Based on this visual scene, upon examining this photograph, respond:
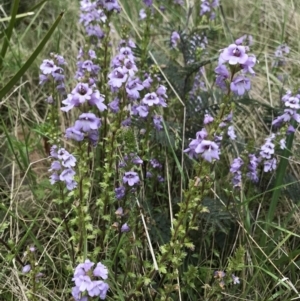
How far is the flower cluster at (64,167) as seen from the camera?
1.87m

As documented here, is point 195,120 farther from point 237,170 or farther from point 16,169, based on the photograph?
point 16,169

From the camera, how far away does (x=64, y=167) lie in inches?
76.3

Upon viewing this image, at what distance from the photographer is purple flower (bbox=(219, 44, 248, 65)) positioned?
5.06ft

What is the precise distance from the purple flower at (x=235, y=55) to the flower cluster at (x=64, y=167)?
0.69 m

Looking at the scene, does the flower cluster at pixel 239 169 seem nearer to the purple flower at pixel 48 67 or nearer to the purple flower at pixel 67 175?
the purple flower at pixel 67 175

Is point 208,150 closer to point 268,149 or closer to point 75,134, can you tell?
point 75,134

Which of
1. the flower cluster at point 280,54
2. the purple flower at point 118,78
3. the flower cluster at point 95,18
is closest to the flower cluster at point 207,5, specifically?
the flower cluster at point 280,54

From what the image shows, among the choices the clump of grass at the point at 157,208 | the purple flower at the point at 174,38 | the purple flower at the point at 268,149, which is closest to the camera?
the clump of grass at the point at 157,208

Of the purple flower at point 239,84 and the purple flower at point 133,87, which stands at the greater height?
the purple flower at point 239,84

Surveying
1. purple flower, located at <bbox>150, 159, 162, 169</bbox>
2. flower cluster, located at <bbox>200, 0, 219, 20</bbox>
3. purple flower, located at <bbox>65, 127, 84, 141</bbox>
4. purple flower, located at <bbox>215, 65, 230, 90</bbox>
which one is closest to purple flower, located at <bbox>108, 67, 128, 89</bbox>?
purple flower, located at <bbox>65, 127, 84, 141</bbox>

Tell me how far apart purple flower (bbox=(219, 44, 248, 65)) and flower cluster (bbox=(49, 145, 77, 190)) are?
69cm

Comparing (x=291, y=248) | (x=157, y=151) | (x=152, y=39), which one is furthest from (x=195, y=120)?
(x=152, y=39)

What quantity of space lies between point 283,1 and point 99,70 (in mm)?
2152

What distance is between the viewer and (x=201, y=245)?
2.23 meters
